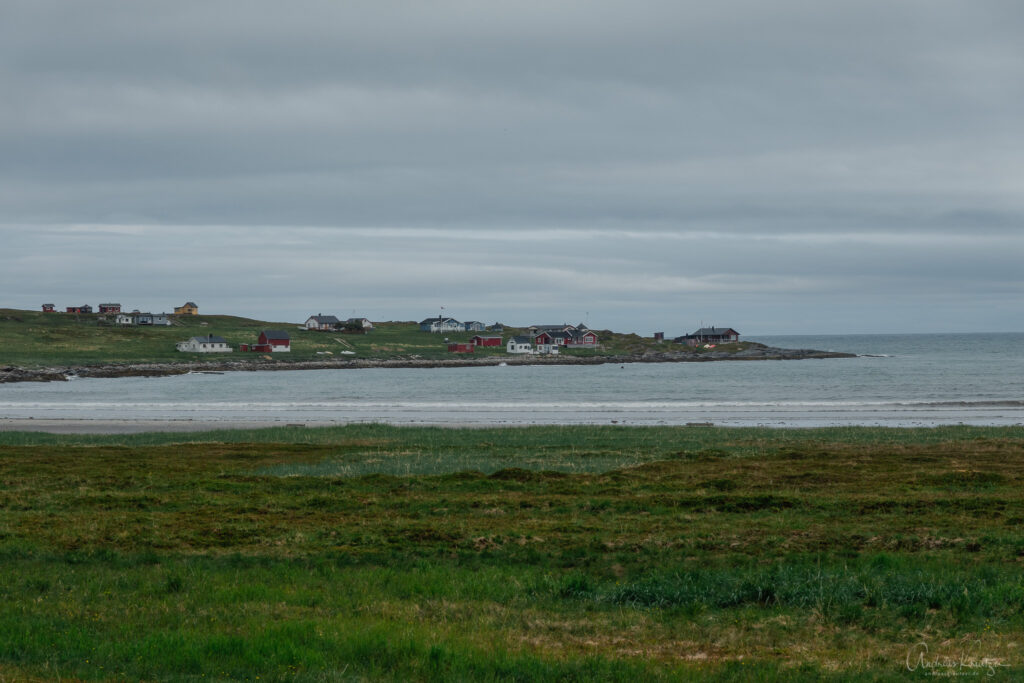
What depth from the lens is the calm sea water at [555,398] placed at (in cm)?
6319

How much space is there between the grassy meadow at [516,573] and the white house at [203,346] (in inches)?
5926

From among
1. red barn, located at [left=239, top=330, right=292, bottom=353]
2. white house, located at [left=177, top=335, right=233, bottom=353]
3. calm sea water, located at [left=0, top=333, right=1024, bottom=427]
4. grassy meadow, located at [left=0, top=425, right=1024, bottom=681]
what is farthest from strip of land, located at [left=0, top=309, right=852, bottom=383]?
grassy meadow, located at [left=0, top=425, right=1024, bottom=681]

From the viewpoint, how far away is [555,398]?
8788 cm

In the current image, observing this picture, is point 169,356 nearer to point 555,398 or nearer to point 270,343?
point 270,343

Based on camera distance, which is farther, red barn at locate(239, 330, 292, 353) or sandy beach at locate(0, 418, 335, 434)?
Answer: red barn at locate(239, 330, 292, 353)

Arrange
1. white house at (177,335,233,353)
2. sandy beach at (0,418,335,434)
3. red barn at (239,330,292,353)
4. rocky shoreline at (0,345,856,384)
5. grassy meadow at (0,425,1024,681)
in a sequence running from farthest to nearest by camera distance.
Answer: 1. red barn at (239,330,292,353)
2. white house at (177,335,233,353)
3. rocky shoreline at (0,345,856,384)
4. sandy beach at (0,418,335,434)
5. grassy meadow at (0,425,1024,681)

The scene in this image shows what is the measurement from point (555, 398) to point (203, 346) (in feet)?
349

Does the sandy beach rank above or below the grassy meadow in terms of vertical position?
below

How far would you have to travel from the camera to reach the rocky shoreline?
12594 cm

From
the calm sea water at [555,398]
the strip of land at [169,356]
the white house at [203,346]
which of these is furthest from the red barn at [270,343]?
the calm sea water at [555,398]

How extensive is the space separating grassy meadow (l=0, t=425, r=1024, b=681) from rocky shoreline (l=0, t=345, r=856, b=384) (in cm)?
11135

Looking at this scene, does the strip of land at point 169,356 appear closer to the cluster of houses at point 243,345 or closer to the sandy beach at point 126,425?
the cluster of houses at point 243,345

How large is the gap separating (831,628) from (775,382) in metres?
105

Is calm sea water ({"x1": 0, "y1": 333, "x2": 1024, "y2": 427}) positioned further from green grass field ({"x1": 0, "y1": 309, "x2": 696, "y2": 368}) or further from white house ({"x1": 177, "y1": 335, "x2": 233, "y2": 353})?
white house ({"x1": 177, "y1": 335, "x2": 233, "y2": 353})
